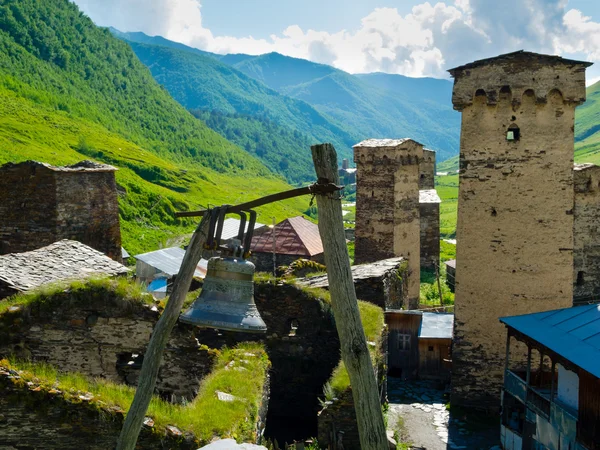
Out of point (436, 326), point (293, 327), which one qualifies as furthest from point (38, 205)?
point (436, 326)

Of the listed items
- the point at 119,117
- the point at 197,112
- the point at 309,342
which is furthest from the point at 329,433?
the point at 197,112

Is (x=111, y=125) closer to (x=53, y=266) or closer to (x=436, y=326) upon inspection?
(x=436, y=326)

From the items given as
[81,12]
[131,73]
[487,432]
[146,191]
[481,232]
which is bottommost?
[487,432]

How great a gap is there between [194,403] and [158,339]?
3.10 m

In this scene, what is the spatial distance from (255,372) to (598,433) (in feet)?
18.4

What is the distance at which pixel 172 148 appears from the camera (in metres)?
101

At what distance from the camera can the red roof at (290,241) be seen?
1293 inches

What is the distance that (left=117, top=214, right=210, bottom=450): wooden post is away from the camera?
17.6 ft

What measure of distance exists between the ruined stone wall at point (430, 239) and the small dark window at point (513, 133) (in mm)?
20191

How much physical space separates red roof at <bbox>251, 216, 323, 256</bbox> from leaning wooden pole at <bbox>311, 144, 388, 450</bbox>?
2727 cm

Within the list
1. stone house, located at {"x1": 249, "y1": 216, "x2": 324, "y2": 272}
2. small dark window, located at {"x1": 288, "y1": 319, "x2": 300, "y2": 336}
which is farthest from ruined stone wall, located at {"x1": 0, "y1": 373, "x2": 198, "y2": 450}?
stone house, located at {"x1": 249, "y1": 216, "x2": 324, "y2": 272}

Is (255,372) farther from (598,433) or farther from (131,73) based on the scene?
(131,73)

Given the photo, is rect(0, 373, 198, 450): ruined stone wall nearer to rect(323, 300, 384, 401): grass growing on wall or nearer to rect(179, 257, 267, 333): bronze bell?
rect(179, 257, 267, 333): bronze bell

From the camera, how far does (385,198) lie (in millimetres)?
26703
